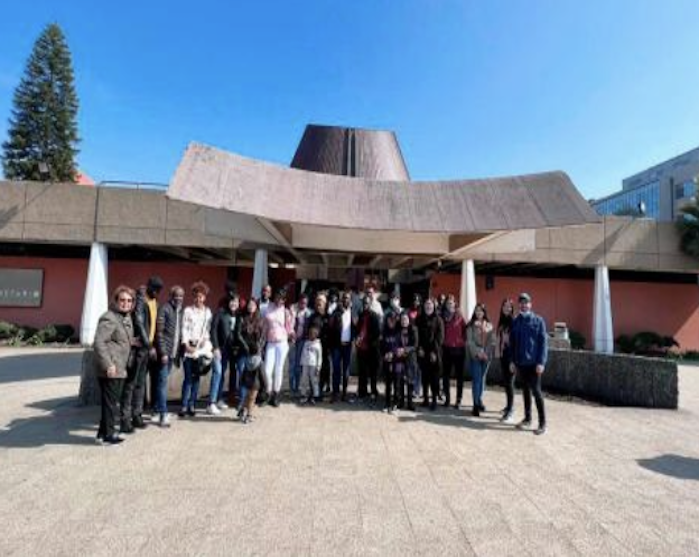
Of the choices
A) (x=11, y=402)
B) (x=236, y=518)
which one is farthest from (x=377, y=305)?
(x=11, y=402)

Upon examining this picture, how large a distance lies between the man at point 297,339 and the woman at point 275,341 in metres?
0.39

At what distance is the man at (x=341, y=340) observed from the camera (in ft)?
22.8

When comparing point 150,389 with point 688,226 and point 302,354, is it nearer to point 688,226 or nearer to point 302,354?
point 302,354

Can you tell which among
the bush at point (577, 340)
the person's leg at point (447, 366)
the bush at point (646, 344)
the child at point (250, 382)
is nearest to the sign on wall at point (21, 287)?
the child at point (250, 382)

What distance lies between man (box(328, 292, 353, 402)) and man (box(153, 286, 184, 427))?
234 centimetres

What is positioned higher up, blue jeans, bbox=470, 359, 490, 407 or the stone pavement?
blue jeans, bbox=470, 359, 490, 407

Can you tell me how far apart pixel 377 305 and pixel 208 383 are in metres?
2.79

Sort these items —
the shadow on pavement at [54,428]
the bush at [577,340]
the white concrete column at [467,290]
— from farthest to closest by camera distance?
1. the bush at [577,340]
2. the white concrete column at [467,290]
3. the shadow on pavement at [54,428]

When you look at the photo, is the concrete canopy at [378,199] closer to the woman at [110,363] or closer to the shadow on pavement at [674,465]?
the woman at [110,363]

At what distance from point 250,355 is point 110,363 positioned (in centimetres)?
166

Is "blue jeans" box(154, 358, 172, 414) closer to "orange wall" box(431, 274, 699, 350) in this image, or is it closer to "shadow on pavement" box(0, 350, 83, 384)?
"shadow on pavement" box(0, 350, 83, 384)

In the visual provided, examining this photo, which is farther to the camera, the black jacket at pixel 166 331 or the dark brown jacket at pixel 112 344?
the black jacket at pixel 166 331

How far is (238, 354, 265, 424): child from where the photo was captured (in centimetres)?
559

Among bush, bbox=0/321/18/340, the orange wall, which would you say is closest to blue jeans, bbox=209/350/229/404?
bush, bbox=0/321/18/340
